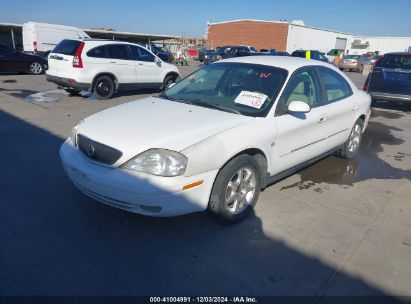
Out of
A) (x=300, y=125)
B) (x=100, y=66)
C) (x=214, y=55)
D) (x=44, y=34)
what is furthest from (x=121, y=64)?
(x=214, y=55)

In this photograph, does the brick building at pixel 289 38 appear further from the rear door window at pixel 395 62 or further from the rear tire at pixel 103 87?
the rear tire at pixel 103 87

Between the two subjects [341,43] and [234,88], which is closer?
[234,88]

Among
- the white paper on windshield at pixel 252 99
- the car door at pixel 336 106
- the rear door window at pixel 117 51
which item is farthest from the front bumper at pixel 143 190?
the rear door window at pixel 117 51

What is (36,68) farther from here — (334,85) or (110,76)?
(334,85)

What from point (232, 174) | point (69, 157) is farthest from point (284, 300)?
point (69, 157)

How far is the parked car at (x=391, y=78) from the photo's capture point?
9.64m

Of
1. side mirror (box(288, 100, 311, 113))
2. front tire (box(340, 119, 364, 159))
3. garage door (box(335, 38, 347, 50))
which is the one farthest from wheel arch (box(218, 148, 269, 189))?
garage door (box(335, 38, 347, 50))

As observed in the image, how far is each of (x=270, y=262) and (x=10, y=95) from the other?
9.63 meters

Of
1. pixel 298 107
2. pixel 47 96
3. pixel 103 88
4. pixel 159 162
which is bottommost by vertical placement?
pixel 47 96

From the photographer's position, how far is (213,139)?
9.93ft

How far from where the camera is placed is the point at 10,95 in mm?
9805

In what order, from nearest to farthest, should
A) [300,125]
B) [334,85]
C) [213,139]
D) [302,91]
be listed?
[213,139] < [300,125] < [302,91] < [334,85]

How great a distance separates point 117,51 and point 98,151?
25.4 ft

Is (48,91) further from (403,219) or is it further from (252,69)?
(403,219)
